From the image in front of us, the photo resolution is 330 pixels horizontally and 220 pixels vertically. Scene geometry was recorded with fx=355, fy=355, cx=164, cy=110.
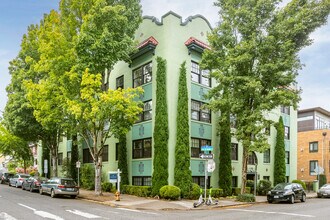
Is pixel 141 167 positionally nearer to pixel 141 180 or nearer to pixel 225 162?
pixel 141 180

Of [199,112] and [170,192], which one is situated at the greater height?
[199,112]

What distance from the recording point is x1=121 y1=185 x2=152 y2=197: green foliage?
26672mm

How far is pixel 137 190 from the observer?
27.5 m

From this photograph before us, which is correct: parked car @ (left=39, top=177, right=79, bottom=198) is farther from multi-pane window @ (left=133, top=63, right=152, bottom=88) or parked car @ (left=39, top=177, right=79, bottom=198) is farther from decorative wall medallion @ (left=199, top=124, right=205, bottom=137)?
decorative wall medallion @ (left=199, top=124, right=205, bottom=137)

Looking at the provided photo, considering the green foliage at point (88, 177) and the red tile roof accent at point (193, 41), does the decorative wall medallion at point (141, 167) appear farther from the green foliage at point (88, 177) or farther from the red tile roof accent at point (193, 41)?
the red tile roof accent at point (193, 41)

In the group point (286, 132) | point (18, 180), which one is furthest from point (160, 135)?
point (286, 132)

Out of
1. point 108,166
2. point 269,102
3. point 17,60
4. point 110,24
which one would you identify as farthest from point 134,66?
point 17,60

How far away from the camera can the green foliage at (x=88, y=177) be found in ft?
112

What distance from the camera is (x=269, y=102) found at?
25062mm

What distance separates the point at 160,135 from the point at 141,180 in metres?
4.97

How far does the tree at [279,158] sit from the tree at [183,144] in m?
15.8

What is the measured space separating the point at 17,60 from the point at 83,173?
13.8 m

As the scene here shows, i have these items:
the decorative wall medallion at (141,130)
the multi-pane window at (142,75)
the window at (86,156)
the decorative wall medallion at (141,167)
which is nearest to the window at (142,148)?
the decorative wall medallion at (141,130)

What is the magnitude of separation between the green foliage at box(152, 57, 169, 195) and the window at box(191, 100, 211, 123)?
3107mm
